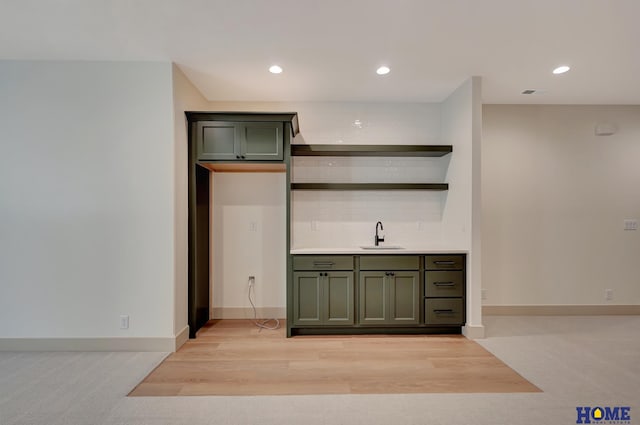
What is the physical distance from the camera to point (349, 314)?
3.44 meters

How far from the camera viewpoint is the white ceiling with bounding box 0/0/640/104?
2.24m

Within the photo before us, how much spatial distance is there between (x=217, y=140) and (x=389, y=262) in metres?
2.28

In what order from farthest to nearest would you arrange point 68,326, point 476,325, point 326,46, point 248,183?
Answer: point 248,183 → point 476,325 → point 68,326 → point 326,46

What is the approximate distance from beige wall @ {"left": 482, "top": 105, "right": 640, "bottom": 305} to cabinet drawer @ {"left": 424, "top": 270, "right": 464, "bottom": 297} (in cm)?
89

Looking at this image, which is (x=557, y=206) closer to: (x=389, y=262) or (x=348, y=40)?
(x=389, y=262)

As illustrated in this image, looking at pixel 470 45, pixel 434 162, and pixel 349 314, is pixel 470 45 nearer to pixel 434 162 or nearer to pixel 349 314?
pixel 434 162

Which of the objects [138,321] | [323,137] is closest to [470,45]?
[323,137]

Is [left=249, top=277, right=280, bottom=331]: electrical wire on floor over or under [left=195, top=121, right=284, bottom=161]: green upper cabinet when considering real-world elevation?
under

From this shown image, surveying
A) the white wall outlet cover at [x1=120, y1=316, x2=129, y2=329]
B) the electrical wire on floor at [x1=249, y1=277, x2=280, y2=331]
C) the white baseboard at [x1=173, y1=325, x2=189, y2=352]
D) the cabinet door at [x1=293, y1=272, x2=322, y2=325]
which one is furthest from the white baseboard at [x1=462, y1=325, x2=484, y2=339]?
the white wall outlet cover at [x1=120, y1=316, x2=129, y2=329]

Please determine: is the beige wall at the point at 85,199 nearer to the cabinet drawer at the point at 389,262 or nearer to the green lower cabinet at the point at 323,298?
the green lower cabinet at the point at 323,298

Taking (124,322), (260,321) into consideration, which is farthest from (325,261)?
(124,322)

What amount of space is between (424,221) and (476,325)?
1.33 meters

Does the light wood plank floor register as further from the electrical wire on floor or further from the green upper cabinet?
the green upper cabinet

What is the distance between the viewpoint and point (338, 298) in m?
3.46
